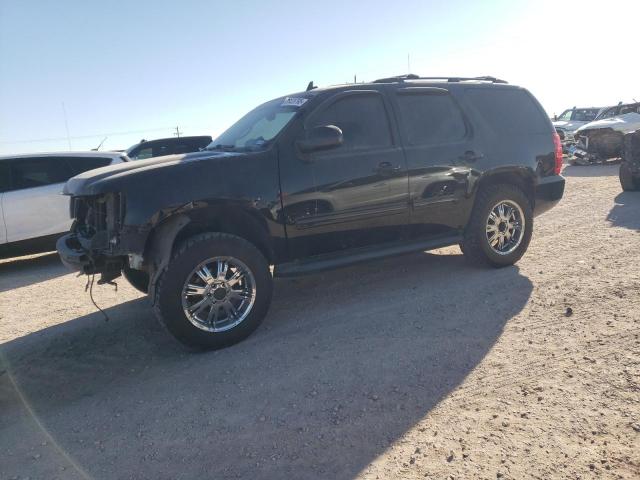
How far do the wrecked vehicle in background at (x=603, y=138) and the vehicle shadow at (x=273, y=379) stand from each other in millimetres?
12141

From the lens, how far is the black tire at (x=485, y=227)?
5.03 metres

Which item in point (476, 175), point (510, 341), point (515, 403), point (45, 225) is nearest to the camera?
point (515, 403)

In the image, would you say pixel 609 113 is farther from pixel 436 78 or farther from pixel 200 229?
pixel 200 229

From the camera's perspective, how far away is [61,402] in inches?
125

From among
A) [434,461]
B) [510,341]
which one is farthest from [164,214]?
[510,341]

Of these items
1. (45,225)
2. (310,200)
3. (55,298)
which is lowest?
(55,298)

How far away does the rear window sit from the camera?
5172mm

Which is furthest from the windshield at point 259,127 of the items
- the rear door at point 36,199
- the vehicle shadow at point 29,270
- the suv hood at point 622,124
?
the suv hood at point 622,124

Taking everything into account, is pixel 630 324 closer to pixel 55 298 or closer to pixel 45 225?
pixel 55 298

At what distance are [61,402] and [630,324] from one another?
4005 mm

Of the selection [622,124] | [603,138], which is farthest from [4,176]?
[622,124]

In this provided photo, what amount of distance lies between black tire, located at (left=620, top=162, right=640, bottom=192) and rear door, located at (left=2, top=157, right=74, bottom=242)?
9.74m

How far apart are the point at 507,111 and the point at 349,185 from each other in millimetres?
2323

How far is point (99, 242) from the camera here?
3.57 m
